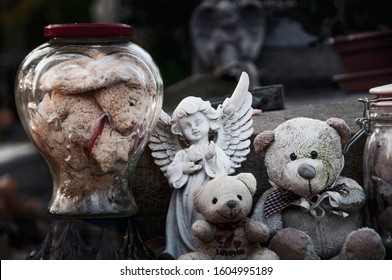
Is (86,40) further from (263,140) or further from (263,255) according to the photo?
(263,255)

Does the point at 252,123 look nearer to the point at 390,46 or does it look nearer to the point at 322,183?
the point at 322,183

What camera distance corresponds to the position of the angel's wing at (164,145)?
2.83m

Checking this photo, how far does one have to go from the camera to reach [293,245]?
2.60 meters

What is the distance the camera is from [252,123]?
2.88 m

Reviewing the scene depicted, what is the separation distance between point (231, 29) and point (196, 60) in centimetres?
38

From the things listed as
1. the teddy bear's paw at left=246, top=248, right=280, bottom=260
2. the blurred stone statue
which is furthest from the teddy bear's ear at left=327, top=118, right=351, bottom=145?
the blurred stone statue

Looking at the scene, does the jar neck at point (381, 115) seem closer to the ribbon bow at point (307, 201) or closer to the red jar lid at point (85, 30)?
the ribbon bow at point (307, 201)

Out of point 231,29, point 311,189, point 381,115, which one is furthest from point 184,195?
point 231,29

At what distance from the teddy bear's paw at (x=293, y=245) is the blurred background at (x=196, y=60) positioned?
1.39 metres

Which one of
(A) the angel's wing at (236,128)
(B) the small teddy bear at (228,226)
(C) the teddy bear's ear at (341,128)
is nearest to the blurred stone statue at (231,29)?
(A) the angel's wing at (236,128)

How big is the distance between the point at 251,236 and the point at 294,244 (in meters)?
0.11

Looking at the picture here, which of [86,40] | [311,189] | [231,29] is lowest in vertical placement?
[231,29]
